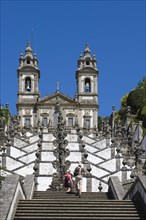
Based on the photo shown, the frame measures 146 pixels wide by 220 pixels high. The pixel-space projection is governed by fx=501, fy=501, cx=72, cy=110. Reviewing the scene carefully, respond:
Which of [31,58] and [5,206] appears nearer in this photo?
[5,206]

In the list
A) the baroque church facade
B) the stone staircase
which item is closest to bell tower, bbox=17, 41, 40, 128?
the baroque church facade

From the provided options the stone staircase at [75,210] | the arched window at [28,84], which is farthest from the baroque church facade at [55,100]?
the stone staircase at [75,210]

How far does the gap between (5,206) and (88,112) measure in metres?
55.4

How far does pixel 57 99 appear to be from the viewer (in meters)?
67.4

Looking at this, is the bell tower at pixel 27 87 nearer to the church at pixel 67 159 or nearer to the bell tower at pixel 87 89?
the church at pixel 67 159

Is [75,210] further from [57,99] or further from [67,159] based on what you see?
[57,99]

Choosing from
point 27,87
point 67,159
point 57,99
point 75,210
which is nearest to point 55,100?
point 57,99

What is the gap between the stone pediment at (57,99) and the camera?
6712 centimetres

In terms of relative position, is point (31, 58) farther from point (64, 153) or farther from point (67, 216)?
point (67, 216)

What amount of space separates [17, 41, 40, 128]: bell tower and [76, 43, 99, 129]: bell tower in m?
5.85

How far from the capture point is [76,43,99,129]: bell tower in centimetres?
6596

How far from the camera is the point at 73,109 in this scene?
66.9 m

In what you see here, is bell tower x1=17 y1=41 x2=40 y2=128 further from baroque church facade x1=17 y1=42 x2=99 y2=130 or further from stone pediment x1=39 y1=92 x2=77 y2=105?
stone pediment x1=39 y1=92 x2=77 y2=105

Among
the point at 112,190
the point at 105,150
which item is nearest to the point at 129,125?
the point at 105,150
